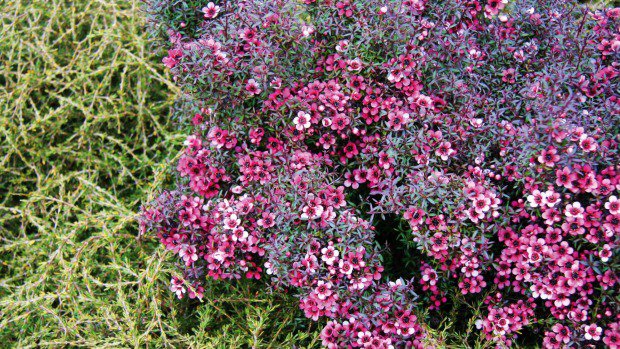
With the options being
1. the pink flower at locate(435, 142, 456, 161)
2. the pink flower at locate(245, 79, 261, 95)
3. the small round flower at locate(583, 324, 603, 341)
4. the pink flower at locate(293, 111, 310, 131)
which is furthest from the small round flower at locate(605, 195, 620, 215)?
the pink flower at locate(245, 79, 261, 95)

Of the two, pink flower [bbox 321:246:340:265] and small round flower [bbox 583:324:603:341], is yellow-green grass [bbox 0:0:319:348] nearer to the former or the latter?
pink flower [bbox 321:246:340:265]

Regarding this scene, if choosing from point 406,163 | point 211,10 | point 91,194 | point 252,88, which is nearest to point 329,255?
point 406,163

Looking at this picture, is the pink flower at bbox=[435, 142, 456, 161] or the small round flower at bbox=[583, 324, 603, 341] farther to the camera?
the pink flower at bbox=[435, 142, 456, 161]

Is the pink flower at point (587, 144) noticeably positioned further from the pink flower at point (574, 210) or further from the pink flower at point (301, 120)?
the pink flower at point (301, 120)

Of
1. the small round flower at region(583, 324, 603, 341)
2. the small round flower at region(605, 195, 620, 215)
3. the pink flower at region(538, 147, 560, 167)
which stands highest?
the pink flower at region(538, 147, 560, 167)

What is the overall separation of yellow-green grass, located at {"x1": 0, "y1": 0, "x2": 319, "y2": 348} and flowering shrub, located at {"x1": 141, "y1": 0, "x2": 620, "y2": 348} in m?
0.21

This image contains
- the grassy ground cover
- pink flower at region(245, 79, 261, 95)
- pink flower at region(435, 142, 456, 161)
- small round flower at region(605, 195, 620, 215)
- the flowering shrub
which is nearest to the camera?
small round flower at region(605, 195, 620, 215)

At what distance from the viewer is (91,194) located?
3092 millimetres

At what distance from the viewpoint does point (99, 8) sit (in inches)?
138

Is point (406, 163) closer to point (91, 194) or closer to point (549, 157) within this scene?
point (549, 157)

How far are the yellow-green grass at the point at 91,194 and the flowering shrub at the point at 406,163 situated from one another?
0.21 metres

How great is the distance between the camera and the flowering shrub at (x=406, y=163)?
206 centimetres

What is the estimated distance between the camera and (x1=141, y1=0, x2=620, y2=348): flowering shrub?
2.06m

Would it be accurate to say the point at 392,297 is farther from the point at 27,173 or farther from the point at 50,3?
the point at 50,3
